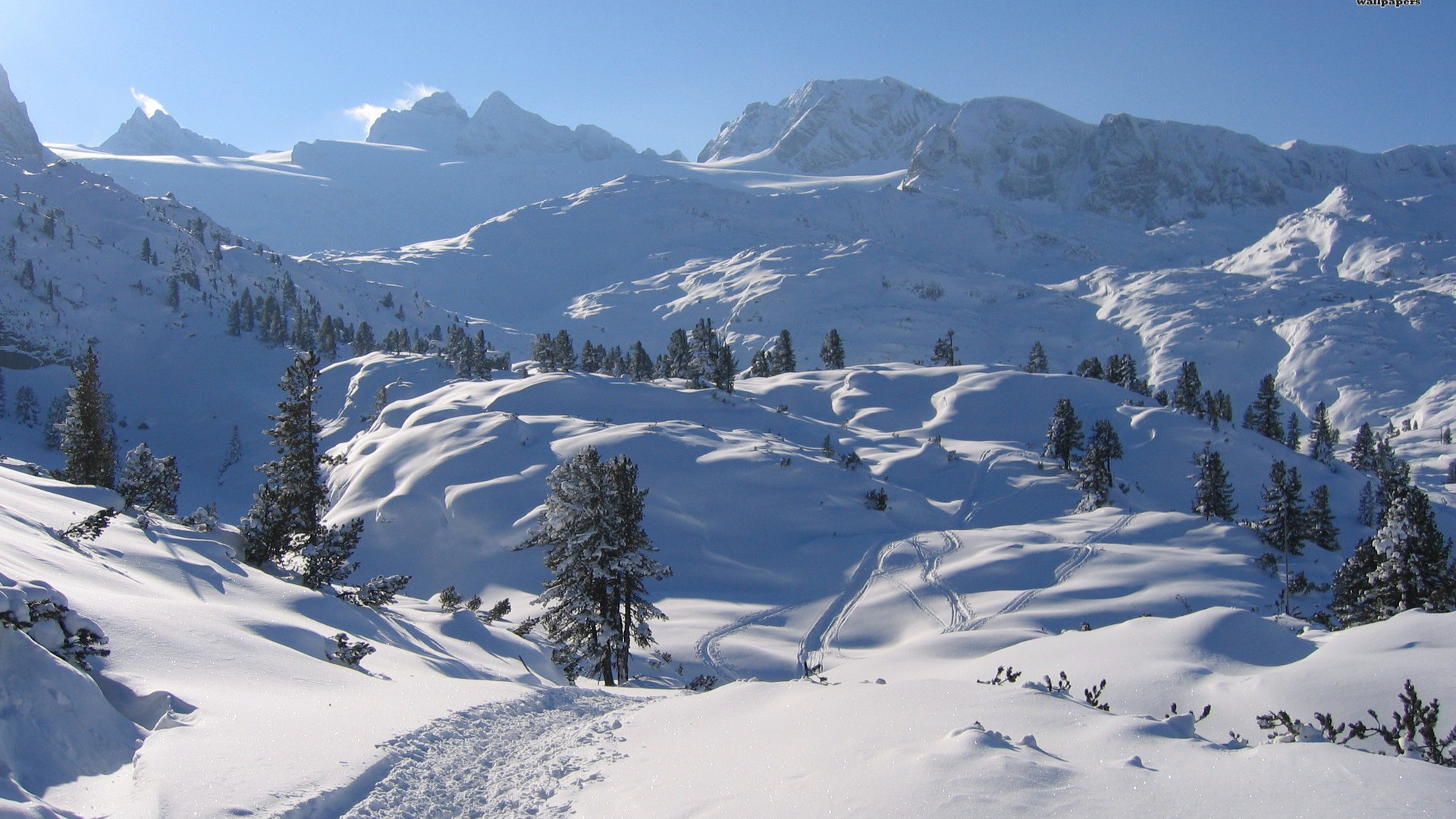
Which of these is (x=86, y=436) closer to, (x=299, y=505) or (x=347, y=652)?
(x=299, y=505)

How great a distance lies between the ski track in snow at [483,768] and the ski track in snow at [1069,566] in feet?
87.5

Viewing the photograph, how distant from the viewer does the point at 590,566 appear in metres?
22.7

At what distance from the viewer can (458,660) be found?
61.3ft

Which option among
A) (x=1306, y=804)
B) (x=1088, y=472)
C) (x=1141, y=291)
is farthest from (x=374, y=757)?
(x=1141, y=291)

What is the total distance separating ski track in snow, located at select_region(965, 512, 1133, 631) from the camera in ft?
114

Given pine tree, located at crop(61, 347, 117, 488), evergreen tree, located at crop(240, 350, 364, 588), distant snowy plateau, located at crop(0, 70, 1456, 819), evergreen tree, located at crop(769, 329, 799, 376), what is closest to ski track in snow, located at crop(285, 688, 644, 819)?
distant snowy plateau, located at crop(0, 70, 1456, 819)

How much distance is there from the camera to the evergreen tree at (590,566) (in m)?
22.8

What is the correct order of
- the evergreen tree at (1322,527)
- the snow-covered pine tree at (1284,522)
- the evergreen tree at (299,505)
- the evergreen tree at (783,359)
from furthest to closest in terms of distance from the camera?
the evergreen tree at (783,359)
the evergreen tree at (1322,527)
the snow-covered pine tree at (1284,522)
the evergreen tree at (299,505)

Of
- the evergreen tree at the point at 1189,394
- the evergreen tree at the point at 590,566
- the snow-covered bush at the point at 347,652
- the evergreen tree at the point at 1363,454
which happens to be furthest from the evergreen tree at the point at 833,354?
the snow-covered bush at the point at 347,652

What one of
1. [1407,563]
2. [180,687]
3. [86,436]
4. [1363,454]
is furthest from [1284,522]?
[1363,454]

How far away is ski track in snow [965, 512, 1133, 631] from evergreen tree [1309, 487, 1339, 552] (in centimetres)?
1553

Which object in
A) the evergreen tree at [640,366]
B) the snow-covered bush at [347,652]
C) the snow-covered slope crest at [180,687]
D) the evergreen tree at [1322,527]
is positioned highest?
the evergreen tree at [640,366]

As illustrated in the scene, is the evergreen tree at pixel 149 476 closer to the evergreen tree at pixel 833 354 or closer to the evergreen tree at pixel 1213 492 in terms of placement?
the evergreen tree at pixel 1213 492

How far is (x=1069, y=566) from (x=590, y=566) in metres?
30.1
